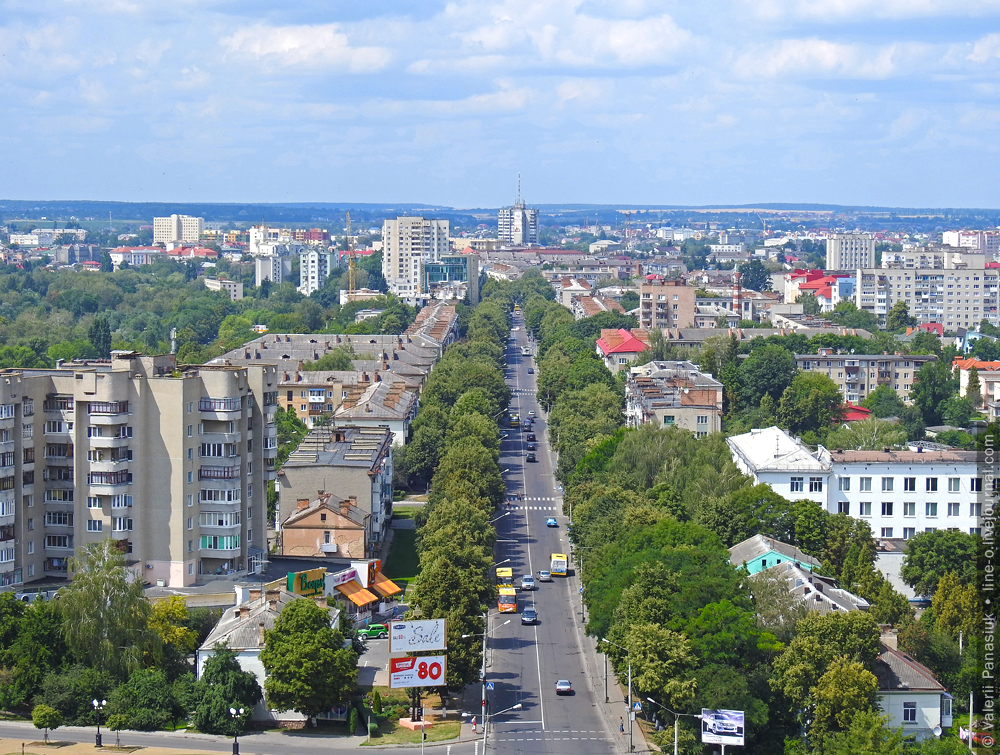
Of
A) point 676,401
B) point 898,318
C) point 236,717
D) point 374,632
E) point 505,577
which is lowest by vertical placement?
point 374,632

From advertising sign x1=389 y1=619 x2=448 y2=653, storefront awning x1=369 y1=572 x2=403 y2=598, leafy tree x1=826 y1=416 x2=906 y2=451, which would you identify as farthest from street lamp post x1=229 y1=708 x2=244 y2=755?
leafy tree x1=826 y1=416 x2=906 y2=451

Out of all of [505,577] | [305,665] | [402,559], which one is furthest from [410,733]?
[402,559]

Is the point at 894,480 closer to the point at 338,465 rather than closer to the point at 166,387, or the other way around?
the point at 338,465

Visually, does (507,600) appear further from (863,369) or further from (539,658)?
(863,369)

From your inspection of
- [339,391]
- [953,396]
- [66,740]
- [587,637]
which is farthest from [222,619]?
[953,396]

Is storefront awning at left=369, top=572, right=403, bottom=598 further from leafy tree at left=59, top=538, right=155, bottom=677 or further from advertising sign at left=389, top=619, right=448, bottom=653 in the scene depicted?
leafy tree at left=59, top=538, right=155, bottom=677

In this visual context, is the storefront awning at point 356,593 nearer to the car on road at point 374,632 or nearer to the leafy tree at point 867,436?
the car on road at point 374,632

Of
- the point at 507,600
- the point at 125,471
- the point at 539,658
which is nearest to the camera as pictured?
the point at 539,658
